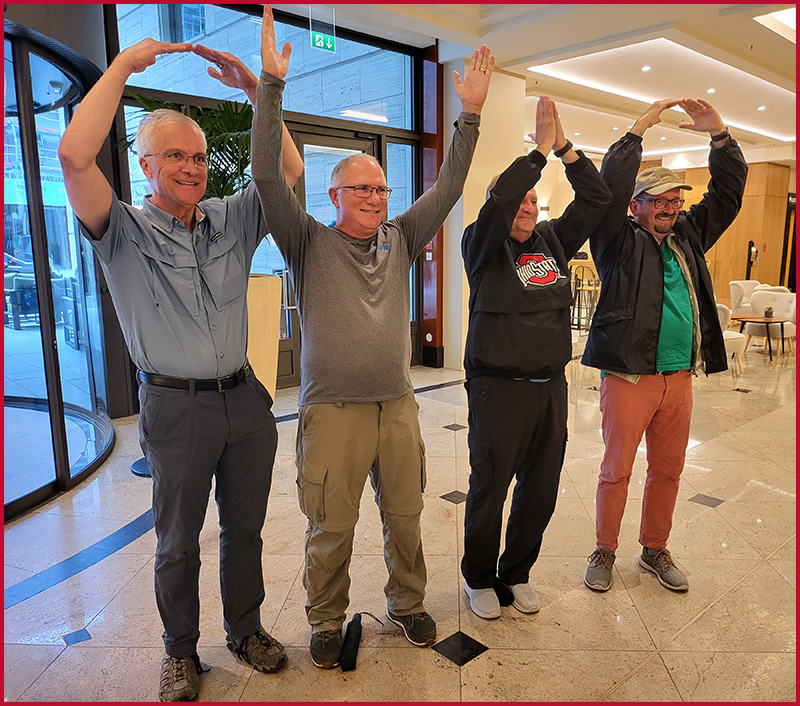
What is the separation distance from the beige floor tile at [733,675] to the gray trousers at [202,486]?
1406 millimetres

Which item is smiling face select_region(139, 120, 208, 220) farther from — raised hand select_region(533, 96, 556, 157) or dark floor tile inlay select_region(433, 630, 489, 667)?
dark floor tile inlay select_region(433, 630, 489, 667)

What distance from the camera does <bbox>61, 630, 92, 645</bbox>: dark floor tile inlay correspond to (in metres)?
2.25

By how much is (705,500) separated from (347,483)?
7.99ft

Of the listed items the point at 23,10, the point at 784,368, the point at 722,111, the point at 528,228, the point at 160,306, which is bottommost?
the point at 784,368

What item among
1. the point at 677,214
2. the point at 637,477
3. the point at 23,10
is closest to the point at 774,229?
the point at 637,477

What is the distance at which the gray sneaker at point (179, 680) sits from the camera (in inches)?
74.6

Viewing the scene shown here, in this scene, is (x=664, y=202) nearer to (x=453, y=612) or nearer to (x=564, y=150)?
(x=564, y=150)

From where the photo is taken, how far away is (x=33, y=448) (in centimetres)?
349

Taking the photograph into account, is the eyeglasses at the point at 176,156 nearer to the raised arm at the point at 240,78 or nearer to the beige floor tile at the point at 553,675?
the raised arm at the point at 240,78

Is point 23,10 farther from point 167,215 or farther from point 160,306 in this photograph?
point 160,306

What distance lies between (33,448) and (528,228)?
297 cm

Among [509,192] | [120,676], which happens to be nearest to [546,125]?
[509,192]

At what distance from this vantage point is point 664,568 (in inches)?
103

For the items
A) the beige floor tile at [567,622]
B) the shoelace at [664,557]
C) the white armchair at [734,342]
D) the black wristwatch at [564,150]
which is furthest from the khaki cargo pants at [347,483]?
the white armchair at [734,342]
